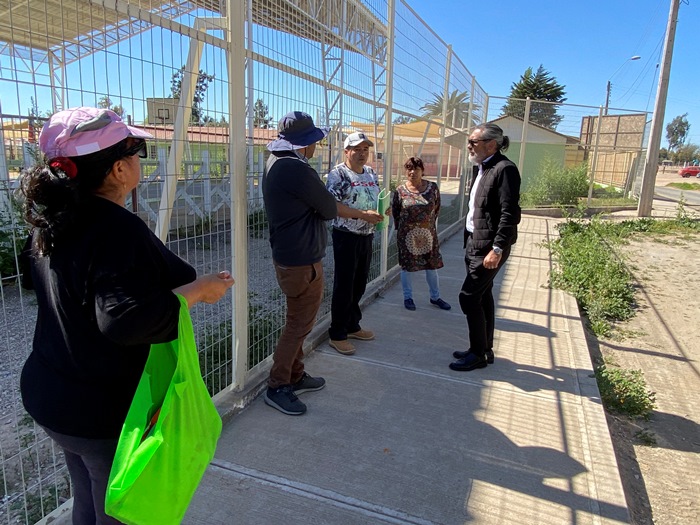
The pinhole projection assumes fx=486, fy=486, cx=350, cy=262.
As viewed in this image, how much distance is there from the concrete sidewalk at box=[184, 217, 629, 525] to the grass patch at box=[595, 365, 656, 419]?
0.62 feet

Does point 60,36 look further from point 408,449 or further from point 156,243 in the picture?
point 408,449

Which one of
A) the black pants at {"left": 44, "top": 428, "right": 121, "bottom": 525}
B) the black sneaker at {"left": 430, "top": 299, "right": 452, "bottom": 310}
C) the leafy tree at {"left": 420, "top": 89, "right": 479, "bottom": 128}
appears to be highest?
the leafy tree at {"left": 420, "top": 89, "right": 479, "bottom": 128}

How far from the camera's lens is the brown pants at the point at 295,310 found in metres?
2.99

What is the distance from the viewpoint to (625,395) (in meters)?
3.79

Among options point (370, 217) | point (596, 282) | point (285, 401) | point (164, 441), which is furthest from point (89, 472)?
point (596, 282)

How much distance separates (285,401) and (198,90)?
74.6 inches

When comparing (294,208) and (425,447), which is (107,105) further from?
(425,447)

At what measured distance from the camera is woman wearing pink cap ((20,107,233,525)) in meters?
1.28

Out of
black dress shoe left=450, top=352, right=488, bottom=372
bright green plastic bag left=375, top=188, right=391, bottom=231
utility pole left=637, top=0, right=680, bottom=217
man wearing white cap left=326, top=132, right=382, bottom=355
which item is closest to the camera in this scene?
black dress shoe left=450, top=352, right=488, bottom=372

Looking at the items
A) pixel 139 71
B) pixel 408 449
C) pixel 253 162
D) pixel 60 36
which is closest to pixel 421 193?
pixel 253 162

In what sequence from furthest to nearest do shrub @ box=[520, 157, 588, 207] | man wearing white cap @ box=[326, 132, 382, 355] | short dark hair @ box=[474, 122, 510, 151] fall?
shrub @ box=[520, 157, 588, 207] → man wearing white cap @ box=[326, 132, 382, 355] → short dark hair @ box=[474, 122, 510, 151]

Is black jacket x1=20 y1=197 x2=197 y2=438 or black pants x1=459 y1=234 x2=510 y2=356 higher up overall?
black jacket x1=20 y1=197 x2=197 y2=438

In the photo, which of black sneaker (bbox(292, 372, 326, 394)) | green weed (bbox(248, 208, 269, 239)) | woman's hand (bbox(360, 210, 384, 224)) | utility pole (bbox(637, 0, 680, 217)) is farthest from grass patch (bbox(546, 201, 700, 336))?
utility pole (bbox(637, 0, 680, 217))

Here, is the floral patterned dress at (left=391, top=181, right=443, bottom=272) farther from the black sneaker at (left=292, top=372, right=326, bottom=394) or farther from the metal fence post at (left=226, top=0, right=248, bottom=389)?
the metal fence post at (left=226, top=0, right=248, bottom=389)
